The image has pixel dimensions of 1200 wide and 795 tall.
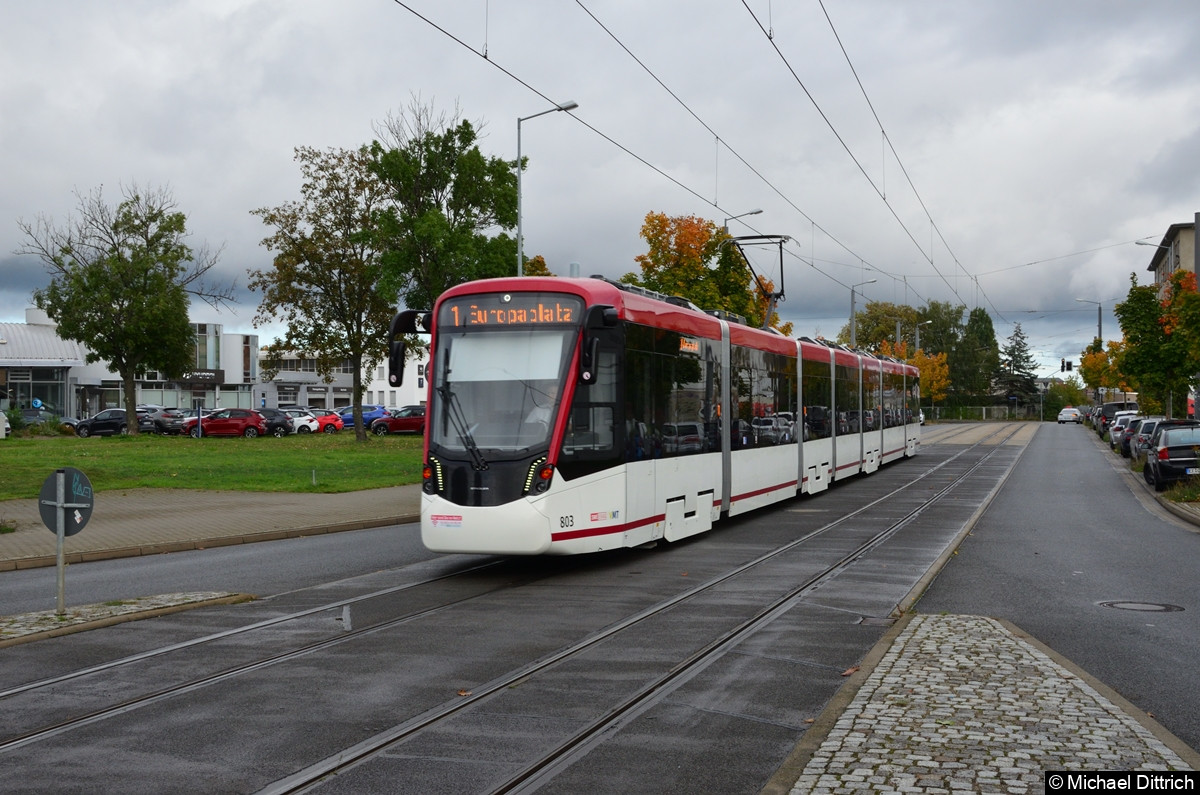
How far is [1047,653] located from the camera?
823 centimetres

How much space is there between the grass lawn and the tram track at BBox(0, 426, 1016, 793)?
11.5 meters

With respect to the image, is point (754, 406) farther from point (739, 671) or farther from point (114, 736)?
point (114, 736)

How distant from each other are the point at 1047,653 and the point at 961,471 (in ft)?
89.1

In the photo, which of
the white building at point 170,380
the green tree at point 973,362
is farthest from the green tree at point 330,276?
the green tree at point 973,362

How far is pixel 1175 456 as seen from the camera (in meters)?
26.7

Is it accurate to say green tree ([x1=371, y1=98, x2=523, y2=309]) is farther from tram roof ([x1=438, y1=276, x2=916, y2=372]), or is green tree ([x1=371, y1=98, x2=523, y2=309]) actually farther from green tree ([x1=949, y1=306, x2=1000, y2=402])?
green tree ([x1=949, y1=306, x2=1000, y2=402])

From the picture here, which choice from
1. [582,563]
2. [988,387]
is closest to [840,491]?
[582,563]

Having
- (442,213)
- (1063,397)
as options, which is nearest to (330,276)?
(442,213)

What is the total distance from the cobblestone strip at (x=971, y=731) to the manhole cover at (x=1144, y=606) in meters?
3.37

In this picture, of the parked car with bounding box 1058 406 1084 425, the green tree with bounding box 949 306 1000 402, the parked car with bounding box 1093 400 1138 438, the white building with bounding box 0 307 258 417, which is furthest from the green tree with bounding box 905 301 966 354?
the white building with bounding box 0 307 258 417

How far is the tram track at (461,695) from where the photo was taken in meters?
5.88

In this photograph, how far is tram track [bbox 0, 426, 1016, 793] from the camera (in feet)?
19.3

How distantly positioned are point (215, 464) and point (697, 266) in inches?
725

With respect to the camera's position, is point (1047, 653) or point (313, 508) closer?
point (1047, 653)
